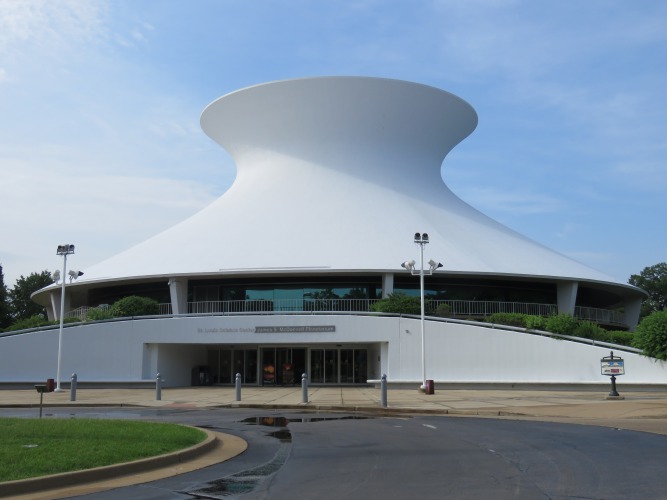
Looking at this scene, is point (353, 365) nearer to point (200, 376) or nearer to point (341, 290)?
point (341, 290)

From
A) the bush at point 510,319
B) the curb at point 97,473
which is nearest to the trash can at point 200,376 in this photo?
the bush at point 510,319

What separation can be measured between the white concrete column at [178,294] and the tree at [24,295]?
35.1 metres

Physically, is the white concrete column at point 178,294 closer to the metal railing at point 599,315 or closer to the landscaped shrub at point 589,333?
the landscaped shrub at point 589,333

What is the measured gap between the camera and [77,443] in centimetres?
1008

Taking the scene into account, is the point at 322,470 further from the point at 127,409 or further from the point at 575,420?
the point at 127,409

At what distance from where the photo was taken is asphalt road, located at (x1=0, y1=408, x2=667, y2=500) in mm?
7645

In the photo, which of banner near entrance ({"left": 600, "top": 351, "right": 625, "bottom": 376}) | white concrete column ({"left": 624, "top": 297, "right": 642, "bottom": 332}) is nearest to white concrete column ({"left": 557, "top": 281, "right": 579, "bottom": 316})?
white concrete column ({"left": 624, "top": 297, "right": 642, "bottom": 332})

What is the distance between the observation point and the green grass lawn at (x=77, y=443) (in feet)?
27.9

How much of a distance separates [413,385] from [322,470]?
1936cm

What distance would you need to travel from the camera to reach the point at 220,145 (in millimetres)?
43781

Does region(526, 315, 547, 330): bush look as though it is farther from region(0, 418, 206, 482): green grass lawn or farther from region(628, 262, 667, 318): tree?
region(628, 262, 667, 318): tree

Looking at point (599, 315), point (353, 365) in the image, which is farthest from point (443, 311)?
point (599, 315)

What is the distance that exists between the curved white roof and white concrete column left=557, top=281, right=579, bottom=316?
70cm

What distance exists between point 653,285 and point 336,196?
Answer: 2070 inches
